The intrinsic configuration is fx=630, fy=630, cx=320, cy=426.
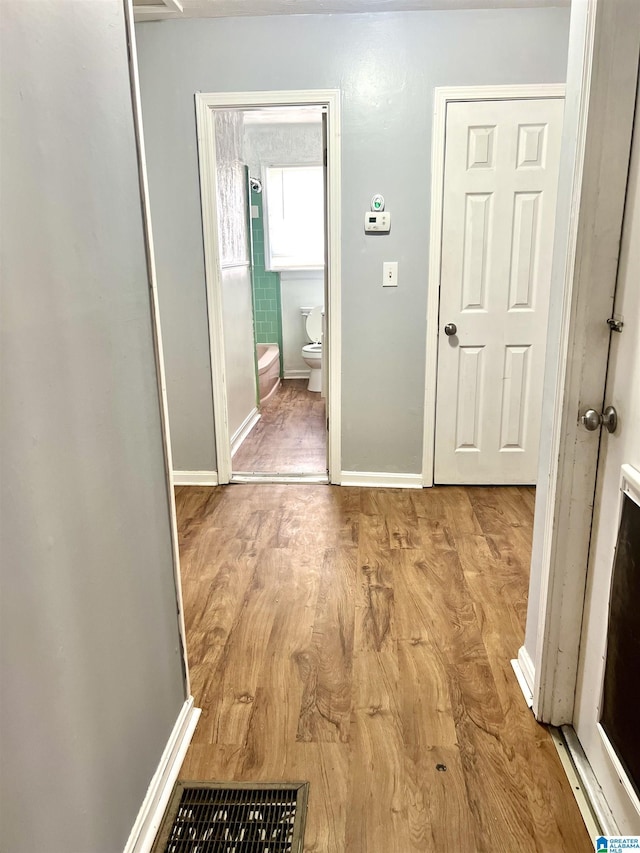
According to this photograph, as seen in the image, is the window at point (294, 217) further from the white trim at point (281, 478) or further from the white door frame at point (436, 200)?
the white trim at point (281, 478)

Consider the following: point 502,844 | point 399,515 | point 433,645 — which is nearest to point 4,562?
point 502,844

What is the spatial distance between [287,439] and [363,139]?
214 centimetres

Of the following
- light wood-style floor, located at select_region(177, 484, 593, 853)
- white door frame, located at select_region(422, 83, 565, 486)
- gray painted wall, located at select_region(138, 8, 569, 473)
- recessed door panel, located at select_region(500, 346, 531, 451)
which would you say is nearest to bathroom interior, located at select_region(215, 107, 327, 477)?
gray painted wall, located at select_region(138, 8, 569, 473)

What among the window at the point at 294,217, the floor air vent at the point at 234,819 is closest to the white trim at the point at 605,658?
the floor air vent at the point at 234,819

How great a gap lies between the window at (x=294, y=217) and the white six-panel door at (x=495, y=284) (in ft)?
9.53

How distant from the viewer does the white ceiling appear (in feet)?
9.62

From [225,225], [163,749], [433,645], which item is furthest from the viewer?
[225,225]

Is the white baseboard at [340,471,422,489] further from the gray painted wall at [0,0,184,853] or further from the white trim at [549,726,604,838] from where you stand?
the gray painted wall at [0,0,184,853]

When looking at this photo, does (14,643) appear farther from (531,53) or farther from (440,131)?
(531,53)

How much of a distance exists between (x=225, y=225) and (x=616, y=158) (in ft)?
10.3

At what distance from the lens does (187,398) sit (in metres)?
3.62

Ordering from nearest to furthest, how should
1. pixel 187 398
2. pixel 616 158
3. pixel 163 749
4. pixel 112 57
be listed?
pixel 112 57 → pixel 616 158 → pixel 163 749 → pixel 187 398

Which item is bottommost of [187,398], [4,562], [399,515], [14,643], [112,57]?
[399,515]

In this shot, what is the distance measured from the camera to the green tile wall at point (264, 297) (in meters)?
6.14
